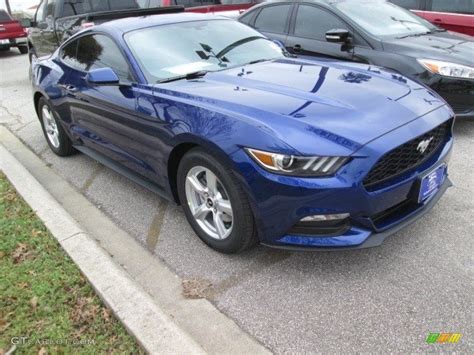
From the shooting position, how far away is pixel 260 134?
261cm

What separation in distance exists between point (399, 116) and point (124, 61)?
2.26 metres

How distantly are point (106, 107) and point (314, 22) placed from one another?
11.0 feet

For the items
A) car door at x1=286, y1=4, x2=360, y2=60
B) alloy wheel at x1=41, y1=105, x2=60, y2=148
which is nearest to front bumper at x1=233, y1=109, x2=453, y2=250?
car door at x1=286, y1=4, x2=360, y2=60

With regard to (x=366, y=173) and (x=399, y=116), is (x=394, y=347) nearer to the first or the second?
(x=366, y=173)

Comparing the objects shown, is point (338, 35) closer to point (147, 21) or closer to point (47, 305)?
point (147, 21)

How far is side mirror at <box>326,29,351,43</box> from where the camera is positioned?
5347 millimetres

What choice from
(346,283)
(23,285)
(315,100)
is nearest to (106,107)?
(23,285)

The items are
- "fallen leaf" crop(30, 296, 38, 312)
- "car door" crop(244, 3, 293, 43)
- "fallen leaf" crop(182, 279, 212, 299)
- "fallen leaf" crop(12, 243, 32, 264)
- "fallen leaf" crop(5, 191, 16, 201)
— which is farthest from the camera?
"car door" crop(244, 3, 293, 43)

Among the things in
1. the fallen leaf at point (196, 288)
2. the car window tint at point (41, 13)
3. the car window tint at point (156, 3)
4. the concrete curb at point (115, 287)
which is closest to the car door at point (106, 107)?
the concrete curb at point (115, 287)

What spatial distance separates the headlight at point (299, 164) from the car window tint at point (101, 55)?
5.33 ft

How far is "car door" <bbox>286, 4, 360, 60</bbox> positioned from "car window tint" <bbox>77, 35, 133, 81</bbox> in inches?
110

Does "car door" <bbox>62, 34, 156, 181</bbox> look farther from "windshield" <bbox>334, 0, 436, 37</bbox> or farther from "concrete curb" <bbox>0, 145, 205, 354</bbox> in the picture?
"windshield" <bbox>334, 0, 436, 37</bbox>

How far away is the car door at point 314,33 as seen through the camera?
5.59 m

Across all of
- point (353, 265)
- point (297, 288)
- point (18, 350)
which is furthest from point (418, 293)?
point (18, 350)
